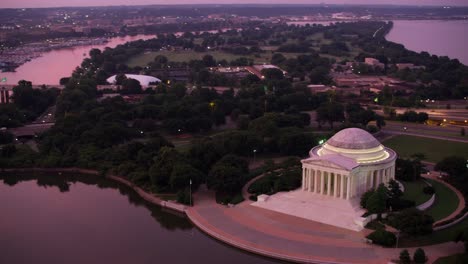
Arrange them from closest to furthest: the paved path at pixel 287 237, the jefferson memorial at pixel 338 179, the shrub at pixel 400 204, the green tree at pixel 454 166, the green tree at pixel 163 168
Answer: the paved path at pixel 287 237, the shrub at pixel 400 204, the jefferson memorial at pixel 338 179, the green tree at pixel 163 168, the green tree at pixel 454 166

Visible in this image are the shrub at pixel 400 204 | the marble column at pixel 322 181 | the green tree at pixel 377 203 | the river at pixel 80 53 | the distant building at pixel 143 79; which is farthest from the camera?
the river at pixel 80 53

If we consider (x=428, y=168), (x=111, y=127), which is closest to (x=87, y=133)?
(x=111, y=127)

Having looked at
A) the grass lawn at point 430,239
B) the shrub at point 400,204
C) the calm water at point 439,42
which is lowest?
the calm water at point 439,42

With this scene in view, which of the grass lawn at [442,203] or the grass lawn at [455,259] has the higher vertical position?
the grass lawn at [455,259]

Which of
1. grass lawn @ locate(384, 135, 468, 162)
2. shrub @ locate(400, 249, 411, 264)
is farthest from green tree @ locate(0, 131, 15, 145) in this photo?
shrub @ locate(400, 249, 411, 264)

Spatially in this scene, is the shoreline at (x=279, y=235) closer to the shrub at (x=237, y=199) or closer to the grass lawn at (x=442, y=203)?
the shrub at (x=237, y=199)

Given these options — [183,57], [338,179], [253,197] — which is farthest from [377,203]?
[183,57]

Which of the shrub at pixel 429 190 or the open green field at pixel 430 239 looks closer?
the open green field at pixel 430 239

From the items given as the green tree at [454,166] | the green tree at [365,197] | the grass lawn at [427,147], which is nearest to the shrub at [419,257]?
the green tree at [365,197]
